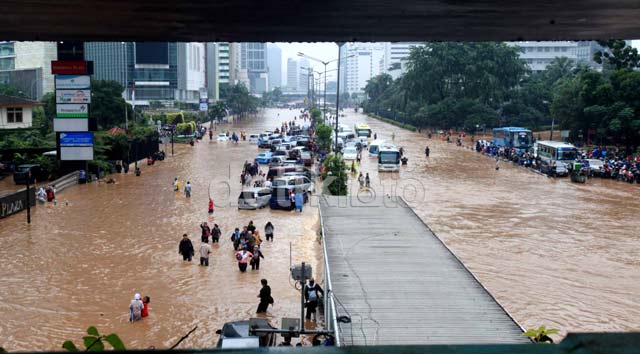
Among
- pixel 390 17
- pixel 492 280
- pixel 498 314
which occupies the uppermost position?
pixel 390 17

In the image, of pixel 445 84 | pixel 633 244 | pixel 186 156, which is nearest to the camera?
pixel 633 244

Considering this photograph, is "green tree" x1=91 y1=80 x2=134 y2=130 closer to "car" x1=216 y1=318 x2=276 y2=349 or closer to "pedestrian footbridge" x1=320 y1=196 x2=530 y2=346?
"pedestrian footbridge" x1=320 y1=196 x2=530 y2=346

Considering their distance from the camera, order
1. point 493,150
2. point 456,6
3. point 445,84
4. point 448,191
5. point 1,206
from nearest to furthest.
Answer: point 456,6
point 1,206
point 448,191
point 493,150
point 445,84

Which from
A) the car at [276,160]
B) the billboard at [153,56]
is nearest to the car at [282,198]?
the car at [276,160]

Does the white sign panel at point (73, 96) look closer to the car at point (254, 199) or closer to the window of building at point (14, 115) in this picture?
the window of building at point (14, 115)

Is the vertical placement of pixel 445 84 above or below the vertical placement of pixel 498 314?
above

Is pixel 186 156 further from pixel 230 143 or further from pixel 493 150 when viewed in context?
pixel 493 150

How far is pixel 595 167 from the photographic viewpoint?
4291 cm

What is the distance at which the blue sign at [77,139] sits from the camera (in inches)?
1443

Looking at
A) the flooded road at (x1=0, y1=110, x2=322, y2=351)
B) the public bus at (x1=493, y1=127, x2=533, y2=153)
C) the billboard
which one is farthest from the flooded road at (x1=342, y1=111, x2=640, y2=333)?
the billboard

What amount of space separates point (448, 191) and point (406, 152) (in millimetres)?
23658

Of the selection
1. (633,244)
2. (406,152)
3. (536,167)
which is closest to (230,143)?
(406,152)

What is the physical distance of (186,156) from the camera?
173ft

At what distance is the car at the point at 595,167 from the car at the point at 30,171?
106 feet
